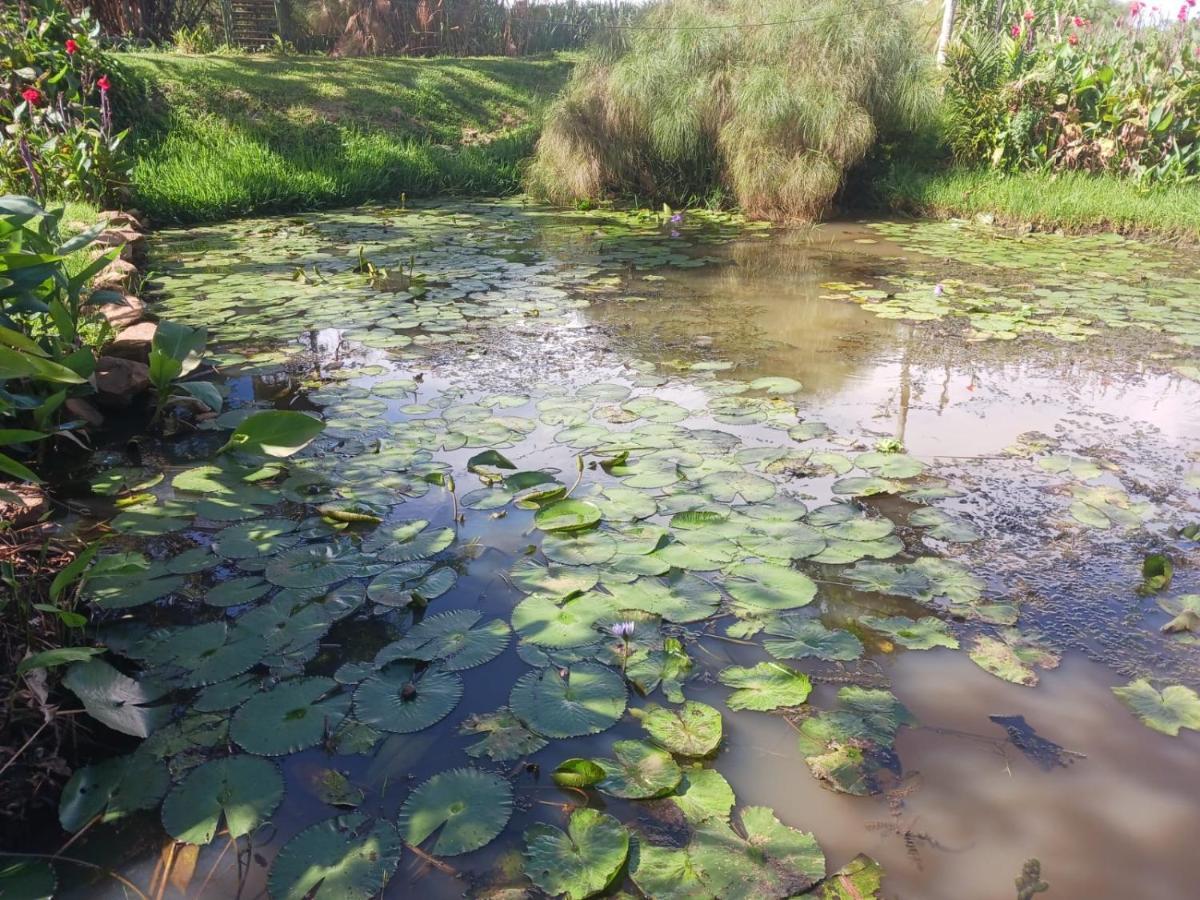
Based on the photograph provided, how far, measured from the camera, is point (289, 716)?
1.41 meters

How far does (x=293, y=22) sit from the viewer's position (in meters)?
12.0

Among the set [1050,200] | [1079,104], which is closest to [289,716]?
[1050,200]

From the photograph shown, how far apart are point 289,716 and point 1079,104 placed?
7.68m

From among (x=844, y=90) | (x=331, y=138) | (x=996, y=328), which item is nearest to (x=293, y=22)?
(x=331, y=138)

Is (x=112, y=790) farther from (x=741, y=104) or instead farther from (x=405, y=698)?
(x=741, y=104)

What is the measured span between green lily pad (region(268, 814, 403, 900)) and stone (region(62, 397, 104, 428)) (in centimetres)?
189

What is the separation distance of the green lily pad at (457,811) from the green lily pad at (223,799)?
23cm

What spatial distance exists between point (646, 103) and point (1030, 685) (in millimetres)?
6178

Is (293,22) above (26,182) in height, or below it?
above

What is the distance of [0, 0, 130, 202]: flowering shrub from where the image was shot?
15.9 ft

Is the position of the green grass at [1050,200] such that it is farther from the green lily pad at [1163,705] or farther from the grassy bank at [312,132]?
the green lily pad at [1163,705]

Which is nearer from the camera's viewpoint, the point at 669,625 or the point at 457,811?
the point at 457,811

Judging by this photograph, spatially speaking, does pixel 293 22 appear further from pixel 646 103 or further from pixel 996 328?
pixel 996 328

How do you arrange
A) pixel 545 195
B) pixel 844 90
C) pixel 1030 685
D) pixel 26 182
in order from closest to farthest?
pixel 1030 685, pixel 26 182, pixel 844 90, pixel 545 195
